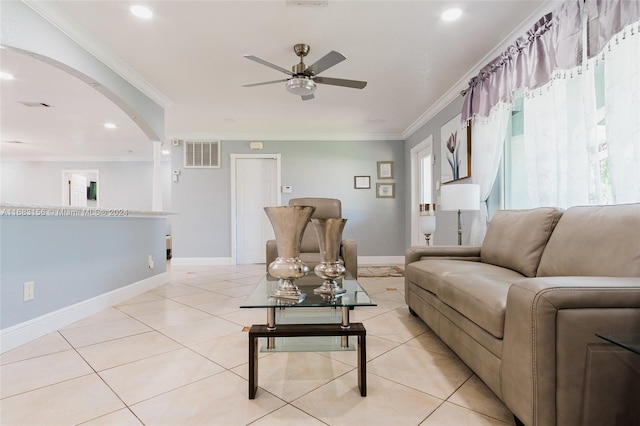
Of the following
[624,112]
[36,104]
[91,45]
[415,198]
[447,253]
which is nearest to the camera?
[624,112]

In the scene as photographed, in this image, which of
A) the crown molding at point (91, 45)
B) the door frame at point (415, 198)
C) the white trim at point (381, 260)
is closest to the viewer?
the crown molding at point (91, 45)

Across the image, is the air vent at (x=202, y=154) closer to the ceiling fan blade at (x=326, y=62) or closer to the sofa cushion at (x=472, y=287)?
the ceiling fan blade at (x=326, y=62)

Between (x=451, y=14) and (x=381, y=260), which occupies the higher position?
(x=451, y=14)

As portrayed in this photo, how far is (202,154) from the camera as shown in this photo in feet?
17.8

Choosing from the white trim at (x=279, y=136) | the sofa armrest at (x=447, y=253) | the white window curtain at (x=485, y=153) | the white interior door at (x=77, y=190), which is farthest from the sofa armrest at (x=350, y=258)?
the white interior door at (x=77, y=190)

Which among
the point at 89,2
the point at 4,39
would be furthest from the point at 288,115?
the point at 4,39

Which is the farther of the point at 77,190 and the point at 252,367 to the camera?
the point at 77,190

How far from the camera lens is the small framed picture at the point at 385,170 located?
218 inches

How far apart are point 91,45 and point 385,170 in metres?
4.33

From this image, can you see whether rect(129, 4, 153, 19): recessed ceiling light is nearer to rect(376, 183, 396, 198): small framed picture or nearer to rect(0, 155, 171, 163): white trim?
rect(376, 183, 396, 198): small framed picture

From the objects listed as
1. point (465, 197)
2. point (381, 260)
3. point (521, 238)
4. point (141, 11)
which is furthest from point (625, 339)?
point (381, 260)

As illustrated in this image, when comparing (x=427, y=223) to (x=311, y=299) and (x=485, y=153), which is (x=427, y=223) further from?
(x=311, y=299)

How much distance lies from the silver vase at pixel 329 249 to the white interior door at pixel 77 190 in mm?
8113

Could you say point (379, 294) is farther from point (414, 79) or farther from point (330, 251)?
point (414, 79)
